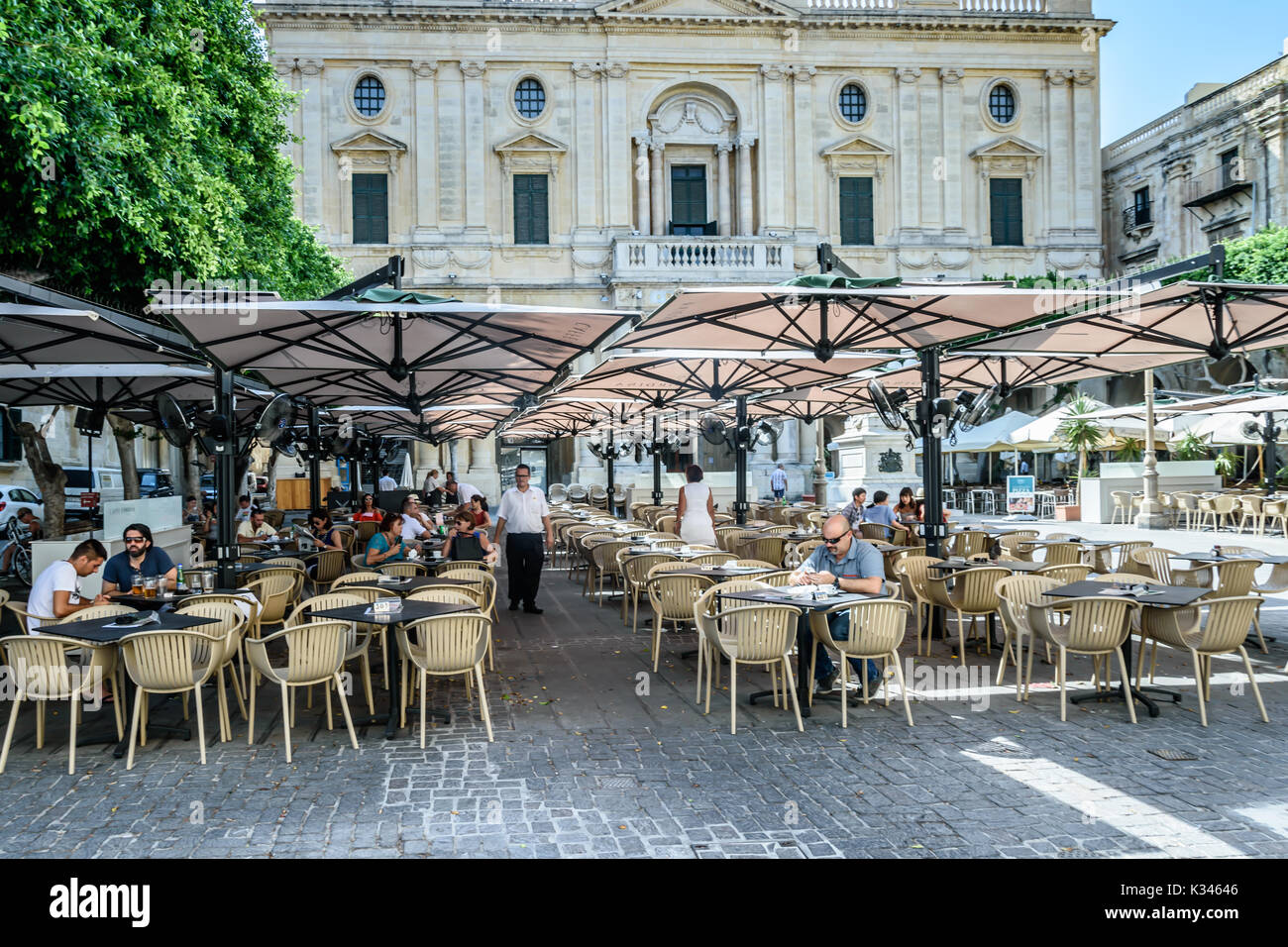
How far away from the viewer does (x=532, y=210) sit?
34.9 metres

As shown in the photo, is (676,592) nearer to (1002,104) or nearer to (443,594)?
(443,594)

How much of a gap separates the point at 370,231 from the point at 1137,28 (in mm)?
31300

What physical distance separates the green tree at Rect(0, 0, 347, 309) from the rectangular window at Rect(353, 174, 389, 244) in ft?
64.7

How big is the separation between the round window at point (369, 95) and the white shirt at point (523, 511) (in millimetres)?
28893

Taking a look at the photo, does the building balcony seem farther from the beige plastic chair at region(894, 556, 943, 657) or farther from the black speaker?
the beige plastic chair at region(894, 556, 943, 657)

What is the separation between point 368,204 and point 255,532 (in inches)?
972

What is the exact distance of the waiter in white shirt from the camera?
10.3 m

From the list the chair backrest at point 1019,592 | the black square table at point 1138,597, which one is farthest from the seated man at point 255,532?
the black square table at point 1138,597

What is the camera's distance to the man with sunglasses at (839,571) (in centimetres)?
643

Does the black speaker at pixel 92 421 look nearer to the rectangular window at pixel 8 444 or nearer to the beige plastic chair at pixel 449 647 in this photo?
the beige plastic chair at pixel 449 647

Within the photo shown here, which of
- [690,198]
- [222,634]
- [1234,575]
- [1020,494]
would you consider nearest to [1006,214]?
[690,198]

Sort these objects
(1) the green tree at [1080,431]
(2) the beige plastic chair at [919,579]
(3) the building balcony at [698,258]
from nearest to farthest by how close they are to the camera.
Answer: (2) the beige plastic chair at [919,579]
(1) the green tree at [1080,431]
(3) the building balcony at [698,258]
